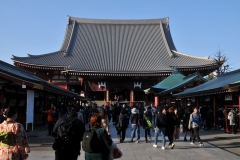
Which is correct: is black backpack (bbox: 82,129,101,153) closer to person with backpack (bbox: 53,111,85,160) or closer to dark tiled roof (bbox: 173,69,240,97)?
person with backpack (bbox: 53,111,85,160)

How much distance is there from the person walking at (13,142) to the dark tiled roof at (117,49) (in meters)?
29.6

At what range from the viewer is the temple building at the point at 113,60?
34719mm

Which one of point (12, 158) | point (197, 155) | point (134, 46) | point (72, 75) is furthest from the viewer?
point (134, 46)

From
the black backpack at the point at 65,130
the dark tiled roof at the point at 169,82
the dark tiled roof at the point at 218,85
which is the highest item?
the dark tiled roof at the point at 169,82

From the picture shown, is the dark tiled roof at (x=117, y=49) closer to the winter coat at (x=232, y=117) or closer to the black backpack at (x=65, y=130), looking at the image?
the winter coat at (x=232, y=117)

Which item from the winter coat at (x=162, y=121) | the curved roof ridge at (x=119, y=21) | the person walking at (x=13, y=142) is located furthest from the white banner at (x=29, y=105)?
the curved roof ridge at (x=119, y=21)

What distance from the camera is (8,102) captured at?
674 inches

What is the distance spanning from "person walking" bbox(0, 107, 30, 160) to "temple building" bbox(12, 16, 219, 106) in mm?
29196

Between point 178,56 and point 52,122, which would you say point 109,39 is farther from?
point 52,122

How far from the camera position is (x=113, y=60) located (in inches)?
1516

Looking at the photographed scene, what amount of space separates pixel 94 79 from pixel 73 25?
36.3 feet

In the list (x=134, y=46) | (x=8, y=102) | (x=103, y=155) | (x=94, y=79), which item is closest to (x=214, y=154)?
(x=103, y=155)

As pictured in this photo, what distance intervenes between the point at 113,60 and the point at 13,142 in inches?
1334

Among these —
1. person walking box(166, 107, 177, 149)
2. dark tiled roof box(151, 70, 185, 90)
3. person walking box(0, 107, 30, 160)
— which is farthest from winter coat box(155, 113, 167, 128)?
dark tiled roof box(151, 70, 185, 90)
